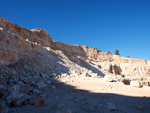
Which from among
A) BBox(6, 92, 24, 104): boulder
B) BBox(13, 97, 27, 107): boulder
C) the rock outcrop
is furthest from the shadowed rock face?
BBox(13, 97, 27, 107): boulder

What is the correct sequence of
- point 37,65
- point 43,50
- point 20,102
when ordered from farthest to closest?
1. point 43,50
2. point 37,65
3. point 20,102

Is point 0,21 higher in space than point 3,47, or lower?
higher

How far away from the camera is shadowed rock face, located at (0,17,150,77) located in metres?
6.70

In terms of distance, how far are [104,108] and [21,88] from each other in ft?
8.02

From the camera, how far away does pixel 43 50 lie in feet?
37.0

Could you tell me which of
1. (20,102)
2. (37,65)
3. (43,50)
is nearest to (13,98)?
(20,102)

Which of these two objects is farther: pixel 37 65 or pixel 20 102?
pixel 37 65

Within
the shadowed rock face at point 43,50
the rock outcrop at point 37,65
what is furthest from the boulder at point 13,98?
the shadowed rock face at point 43,50

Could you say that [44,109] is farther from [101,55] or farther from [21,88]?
[101,55]

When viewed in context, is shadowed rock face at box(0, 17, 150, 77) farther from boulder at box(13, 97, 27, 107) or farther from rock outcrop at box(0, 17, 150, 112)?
boulder at box(13, 97, 27, 107)

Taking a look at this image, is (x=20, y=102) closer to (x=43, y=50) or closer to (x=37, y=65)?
(x=37, y=65)

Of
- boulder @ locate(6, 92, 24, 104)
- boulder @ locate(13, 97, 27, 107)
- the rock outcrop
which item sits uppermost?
the rock outcrop

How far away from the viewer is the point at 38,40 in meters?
20.6

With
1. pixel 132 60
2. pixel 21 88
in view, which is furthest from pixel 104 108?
pixel 132 60
